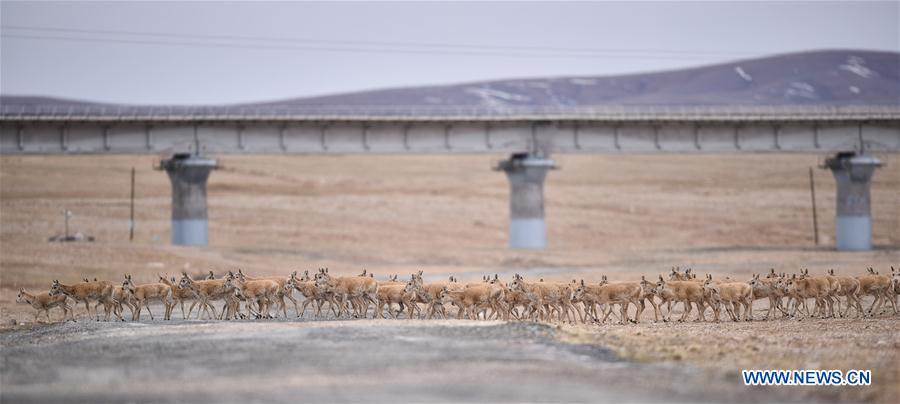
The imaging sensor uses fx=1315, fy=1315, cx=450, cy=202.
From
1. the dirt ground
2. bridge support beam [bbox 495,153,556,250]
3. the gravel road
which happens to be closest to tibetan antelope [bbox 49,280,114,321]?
the dirt ground

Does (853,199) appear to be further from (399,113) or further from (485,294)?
(485,294)

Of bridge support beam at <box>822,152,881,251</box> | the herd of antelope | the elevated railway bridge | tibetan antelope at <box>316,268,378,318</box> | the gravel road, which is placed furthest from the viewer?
bridge support beam at <box>822,152,881,251</box>

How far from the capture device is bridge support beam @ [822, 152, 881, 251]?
76.4 metres

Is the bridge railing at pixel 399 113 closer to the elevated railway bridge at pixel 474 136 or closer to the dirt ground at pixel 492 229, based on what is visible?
the elevated railway bridge at pixel 474 136

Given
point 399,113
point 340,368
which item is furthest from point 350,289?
point 399,113

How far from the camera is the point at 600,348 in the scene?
21.5 meters

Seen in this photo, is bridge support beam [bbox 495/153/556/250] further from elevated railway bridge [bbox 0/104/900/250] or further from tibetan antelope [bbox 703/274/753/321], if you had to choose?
tibetan antelope [bbox 703/274/753/321]

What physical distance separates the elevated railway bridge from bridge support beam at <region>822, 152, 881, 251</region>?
0.07 meters

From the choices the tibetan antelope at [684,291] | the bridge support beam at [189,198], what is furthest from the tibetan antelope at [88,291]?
the bridge support beam at [189,198]

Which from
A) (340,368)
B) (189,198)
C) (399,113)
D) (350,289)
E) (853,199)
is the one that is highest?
(399,113)

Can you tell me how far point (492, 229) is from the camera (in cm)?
10125

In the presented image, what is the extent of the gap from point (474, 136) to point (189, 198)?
654 inches

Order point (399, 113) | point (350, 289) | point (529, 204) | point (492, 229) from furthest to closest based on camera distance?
point (492, 229) < point (399, 113) < point (529, 204) < point (350, 289)

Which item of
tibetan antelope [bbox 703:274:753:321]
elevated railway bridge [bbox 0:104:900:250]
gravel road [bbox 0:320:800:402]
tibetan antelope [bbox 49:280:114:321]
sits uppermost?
elevated railway bridge [bbox 0:104:900:250]
